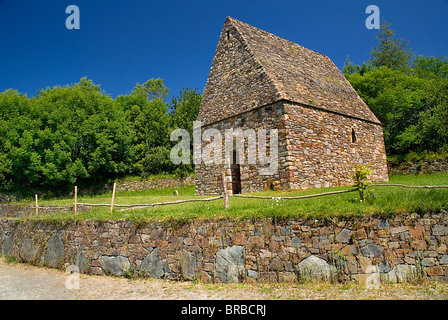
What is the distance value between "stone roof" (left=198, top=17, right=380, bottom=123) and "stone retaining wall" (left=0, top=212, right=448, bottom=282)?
810 cm

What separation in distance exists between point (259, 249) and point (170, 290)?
2.46m

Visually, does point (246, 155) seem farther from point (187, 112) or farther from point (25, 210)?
point (187, 112)

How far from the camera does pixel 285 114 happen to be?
548 inches

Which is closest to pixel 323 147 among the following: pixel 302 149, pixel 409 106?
pixel 302 149

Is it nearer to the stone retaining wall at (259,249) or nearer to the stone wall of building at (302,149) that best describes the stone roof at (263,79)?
the stone wall of building at (302,149)

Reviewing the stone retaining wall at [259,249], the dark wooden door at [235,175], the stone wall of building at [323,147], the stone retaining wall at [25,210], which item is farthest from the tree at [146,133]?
the stone retaining wall at [259,249]

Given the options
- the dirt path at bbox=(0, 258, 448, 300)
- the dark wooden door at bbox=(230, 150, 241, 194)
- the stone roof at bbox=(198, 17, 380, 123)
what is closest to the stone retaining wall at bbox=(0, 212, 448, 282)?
the dirt path at bbox=(0, 258, 448, 300)

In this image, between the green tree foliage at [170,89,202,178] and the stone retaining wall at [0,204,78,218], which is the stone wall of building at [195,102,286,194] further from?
the green tree foliage at [170,89,202,178]

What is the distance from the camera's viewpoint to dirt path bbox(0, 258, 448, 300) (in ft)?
20.1

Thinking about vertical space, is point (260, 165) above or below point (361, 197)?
above

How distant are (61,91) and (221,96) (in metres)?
24.3
